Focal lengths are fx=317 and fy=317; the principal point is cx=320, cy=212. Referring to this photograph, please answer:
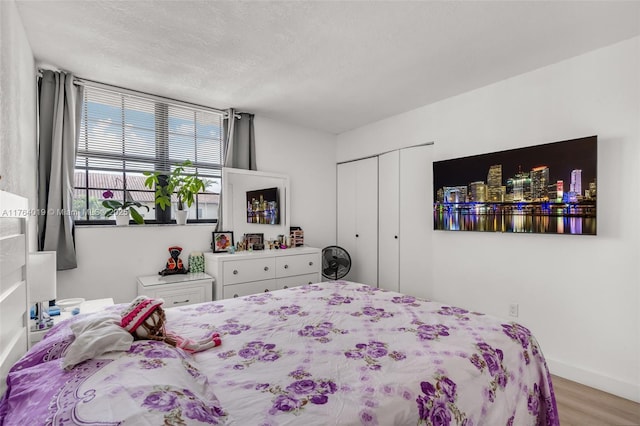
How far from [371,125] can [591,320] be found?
3080mm

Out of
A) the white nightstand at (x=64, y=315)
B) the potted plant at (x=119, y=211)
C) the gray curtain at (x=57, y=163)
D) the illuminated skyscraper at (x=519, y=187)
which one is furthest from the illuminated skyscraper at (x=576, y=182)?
the gray curtain at (x=57, y=163)

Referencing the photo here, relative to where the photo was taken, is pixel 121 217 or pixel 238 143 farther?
pixel 238 143

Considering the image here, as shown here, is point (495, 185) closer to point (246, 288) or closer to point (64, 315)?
point (246, 288)

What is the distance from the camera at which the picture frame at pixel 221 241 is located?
3.56 metres

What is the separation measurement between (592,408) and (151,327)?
2.81 metres

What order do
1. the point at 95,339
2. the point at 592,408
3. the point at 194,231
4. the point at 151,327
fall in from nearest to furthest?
the point at 95,339
the point at 151,327
the point at 592,408
the point at 194,231

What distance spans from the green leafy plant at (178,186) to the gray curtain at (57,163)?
0.67 meters

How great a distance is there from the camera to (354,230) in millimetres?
4535

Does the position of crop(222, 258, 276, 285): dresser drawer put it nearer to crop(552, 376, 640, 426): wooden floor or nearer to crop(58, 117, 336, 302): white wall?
crop(58, 117, 336, 302): white wall

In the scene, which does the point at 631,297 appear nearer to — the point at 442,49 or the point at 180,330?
the point at 442,49

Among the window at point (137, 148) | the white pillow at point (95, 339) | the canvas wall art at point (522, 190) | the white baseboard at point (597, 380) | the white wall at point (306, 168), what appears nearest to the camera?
the white pillow at point (95, 339)

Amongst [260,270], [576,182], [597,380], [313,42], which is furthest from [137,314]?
[597,380]

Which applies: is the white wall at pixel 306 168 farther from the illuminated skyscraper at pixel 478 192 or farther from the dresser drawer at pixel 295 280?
the illuminated skyscraper at pixel 478 192

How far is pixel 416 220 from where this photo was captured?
3.72m
